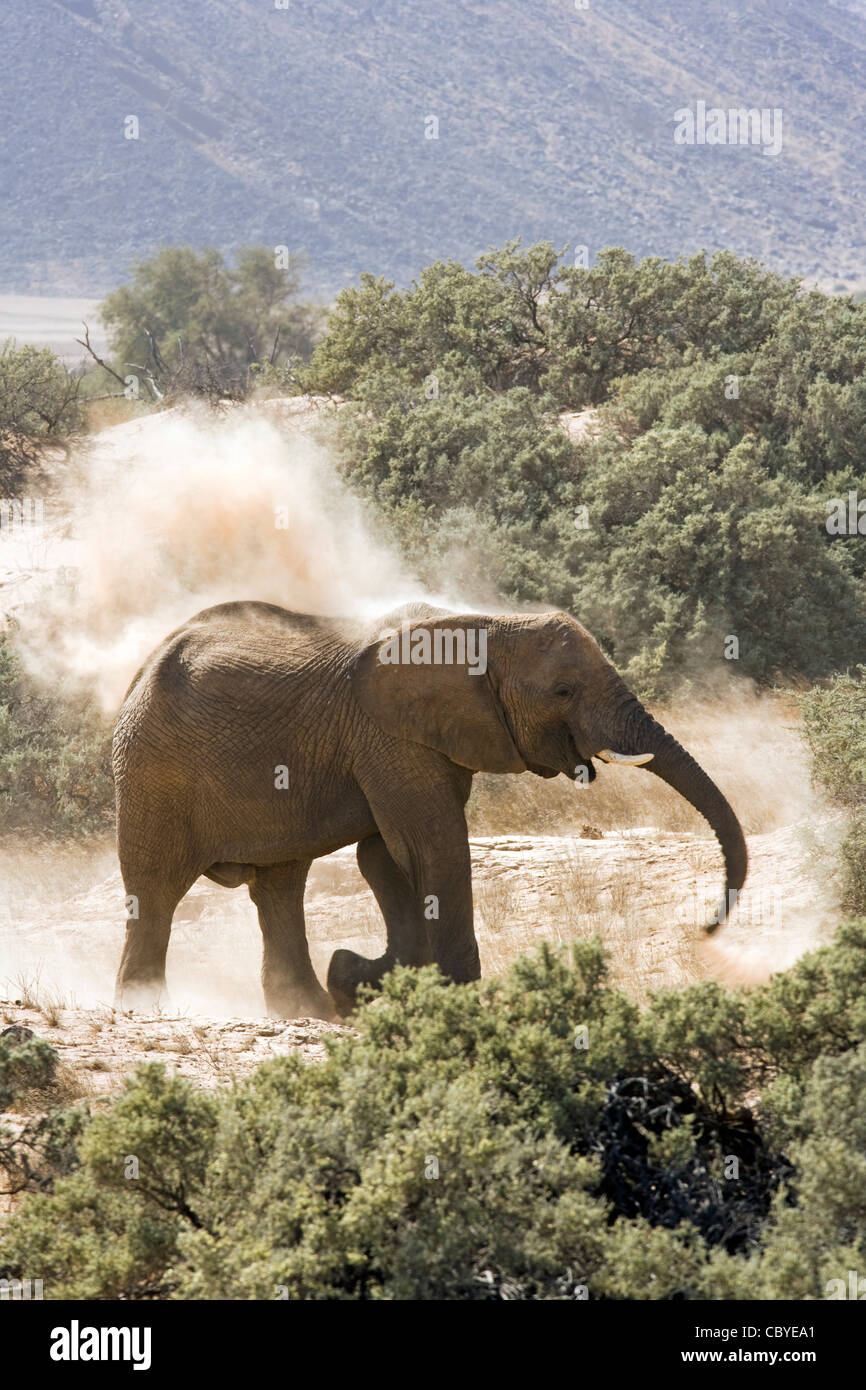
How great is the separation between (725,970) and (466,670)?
10.6 feet

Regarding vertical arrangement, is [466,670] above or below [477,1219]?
above

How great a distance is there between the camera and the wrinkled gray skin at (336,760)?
31.4 feet

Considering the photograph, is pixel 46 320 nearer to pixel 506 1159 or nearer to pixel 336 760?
pixel 336 760

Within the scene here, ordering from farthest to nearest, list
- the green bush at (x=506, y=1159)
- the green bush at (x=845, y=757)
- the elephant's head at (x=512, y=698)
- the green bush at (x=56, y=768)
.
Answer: the green bush at (x=56, y=768), the green bush at (x=845, y=757), the elephant's head at (x=512, y=698), the green bush at (x=506, y=1159)

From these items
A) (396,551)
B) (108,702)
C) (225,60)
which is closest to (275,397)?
(396,551)

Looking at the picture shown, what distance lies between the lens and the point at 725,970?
11305 mm

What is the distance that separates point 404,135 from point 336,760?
137177mm

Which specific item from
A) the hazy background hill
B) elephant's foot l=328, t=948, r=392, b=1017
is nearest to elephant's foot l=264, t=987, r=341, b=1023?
elephant's foot l=328, t=948, r=392, b=1017

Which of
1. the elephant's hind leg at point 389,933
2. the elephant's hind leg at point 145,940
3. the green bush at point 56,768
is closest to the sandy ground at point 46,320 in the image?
the green bush at point 56,768

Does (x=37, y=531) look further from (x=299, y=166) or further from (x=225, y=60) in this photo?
(x=225, y=60)

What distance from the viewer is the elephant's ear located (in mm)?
9672

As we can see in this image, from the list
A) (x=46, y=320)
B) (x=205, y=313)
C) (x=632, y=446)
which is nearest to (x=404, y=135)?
(x=46, y=320)

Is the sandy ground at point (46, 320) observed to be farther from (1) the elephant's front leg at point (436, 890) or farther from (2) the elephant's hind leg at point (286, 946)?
(1) the elephant's front leg at point (436, 890)
